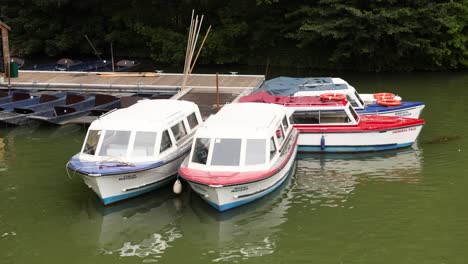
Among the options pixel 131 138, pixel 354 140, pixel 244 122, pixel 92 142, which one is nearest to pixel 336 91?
pixel 354 140

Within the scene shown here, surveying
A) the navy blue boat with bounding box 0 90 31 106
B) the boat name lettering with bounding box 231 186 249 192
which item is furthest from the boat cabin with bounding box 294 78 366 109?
the navy blue boat with bounding box 0 90 31 106

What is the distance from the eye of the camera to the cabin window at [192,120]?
20.4m

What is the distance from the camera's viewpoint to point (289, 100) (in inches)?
909

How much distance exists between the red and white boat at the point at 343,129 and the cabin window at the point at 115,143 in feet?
21.7

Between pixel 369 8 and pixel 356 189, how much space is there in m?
21.7

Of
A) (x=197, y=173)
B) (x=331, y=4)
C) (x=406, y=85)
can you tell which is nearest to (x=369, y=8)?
(x=331, y=4)

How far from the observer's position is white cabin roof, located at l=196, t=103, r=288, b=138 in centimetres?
1755

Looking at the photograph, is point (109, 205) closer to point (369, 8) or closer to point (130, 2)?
point (369, 8)

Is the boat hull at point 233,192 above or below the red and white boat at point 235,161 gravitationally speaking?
below

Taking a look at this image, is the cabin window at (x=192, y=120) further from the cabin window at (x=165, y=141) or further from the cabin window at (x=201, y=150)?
the cabin window at (x=201, y=150)

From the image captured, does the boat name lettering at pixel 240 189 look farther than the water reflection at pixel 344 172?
No

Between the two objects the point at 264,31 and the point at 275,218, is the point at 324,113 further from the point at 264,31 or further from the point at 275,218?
the point at 264,31

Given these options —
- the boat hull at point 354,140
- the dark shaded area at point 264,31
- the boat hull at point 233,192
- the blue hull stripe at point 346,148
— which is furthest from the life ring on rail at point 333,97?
the dark shaded area at point 264,31

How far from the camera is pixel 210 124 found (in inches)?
722
